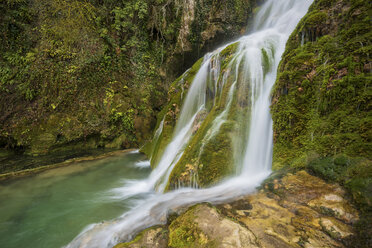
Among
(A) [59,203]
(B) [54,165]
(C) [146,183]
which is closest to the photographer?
(A) [59,203]

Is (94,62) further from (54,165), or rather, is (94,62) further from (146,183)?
(146,183)

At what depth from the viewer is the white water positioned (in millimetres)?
3150

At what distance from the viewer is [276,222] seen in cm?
218

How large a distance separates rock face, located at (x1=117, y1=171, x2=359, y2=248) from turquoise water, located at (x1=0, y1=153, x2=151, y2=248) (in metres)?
2.62

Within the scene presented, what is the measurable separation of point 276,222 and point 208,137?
8.21 feet

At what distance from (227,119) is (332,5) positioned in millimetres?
3388

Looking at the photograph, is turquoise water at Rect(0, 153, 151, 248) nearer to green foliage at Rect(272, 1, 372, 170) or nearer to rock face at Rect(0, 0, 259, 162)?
rock face at Rect(0, 0, 259, 162)

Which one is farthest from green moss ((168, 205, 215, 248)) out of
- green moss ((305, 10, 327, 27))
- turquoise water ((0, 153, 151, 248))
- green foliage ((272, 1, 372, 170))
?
green moss ((305, 10, 327, 27))

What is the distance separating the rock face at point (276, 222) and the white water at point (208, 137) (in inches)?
24.6

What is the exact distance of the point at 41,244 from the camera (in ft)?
11.5

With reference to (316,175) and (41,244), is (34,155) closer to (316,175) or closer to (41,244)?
(41,244)

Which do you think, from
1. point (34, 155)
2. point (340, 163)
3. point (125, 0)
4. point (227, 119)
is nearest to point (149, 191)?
→ point (227, 119)

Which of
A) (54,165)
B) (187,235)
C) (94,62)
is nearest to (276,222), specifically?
(187,235)

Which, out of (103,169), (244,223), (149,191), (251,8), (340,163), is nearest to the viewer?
(244,223)
